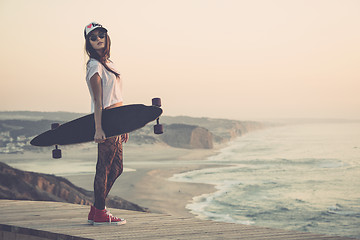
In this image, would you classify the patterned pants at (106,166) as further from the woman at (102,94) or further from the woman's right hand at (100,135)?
the woman's right hand at (100,135)

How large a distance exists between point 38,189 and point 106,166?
4401mm

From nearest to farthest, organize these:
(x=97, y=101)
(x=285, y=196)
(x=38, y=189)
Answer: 1. (x=97, y=101)
2. (x=38, y=189)
3. (x=285, y=196)

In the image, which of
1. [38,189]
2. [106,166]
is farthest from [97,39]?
[38,189]

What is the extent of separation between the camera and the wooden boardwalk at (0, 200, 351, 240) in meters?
4.11

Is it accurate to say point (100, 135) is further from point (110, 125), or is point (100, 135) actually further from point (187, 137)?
point (187, 137)

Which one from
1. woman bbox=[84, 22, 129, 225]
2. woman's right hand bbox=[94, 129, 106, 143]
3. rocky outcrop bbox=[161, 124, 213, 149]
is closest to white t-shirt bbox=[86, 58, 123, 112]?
woman bbox=[84, 22, 129, 225]

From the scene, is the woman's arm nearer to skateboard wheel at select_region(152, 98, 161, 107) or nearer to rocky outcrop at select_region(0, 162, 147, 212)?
skateboard wheel at select_region(152, 98, 161, 107)

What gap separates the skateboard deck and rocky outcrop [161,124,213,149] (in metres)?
28.7

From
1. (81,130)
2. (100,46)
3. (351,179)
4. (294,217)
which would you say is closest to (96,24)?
(100,46)

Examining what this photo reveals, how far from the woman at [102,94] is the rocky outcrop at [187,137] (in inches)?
1136

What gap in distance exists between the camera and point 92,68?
4.24 metres

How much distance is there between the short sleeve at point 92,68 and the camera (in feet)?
13.9

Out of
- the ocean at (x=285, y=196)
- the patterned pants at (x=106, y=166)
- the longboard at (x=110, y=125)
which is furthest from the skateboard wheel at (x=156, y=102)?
the ocean at (x=285, y=196)

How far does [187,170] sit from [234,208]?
782 cm
